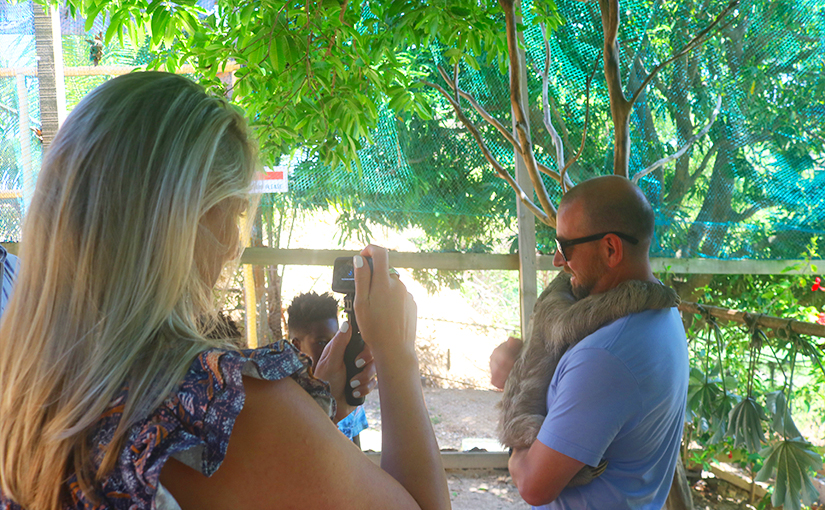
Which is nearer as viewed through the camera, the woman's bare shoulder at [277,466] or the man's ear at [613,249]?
the woman's bare shoulder at [277,466]

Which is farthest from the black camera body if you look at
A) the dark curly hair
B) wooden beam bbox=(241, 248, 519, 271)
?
wooden beam bbox=(241, 248, 519, 271)

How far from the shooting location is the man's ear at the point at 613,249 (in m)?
1.61

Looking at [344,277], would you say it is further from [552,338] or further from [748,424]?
[748,424]

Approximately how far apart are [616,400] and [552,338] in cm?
39

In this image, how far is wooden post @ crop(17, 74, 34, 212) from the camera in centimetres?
327

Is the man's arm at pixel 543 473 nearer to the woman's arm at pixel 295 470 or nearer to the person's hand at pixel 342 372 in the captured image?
the person's hand at pixel 342 372

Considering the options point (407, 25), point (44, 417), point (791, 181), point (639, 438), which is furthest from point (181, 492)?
point (791, 181)

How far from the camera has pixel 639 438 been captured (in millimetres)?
1425

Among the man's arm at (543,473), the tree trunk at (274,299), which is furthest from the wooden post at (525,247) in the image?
the man's arm at (543,473)

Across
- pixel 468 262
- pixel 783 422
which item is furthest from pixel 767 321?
pixel 468 262

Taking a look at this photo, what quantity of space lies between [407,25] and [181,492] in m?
1.38

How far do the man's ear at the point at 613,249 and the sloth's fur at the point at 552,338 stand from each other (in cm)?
8

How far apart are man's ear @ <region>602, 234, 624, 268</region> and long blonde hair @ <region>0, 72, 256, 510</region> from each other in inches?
48.4

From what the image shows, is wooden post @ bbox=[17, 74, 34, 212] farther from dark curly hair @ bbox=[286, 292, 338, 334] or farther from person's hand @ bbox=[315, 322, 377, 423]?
person's hand @ bbox=[315, 322, 377, 423]
